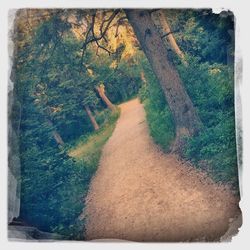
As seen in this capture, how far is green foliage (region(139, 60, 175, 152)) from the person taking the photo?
505 centimetres

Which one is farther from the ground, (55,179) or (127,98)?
(127,98)

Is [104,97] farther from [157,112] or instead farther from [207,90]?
[207,90]

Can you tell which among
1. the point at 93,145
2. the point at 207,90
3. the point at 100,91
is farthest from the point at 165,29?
the point at 93,145

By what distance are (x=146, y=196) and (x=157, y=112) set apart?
2.87 feet

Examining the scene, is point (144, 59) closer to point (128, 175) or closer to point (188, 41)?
point (188, 41)

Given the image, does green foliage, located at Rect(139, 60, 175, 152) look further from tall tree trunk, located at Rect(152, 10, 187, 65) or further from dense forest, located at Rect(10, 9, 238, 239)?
tall tree trunk, located at Rect(152, 10, 187, 65)

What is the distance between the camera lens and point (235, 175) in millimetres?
4953

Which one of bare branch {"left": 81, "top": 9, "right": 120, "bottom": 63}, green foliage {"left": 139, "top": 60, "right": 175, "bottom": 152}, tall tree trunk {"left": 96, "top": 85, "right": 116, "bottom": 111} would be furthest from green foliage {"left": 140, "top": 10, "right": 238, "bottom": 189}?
bare branch {"left": 81, "top": 9, "right": 120, "bottom": 63}

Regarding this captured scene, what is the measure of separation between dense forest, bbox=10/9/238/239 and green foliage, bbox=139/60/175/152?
0.4 inches

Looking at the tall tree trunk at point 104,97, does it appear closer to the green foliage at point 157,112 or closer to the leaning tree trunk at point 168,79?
the green foliage at point 157,112

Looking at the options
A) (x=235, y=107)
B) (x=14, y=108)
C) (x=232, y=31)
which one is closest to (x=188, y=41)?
(x=232, y=31)

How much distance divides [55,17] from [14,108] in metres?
1.03

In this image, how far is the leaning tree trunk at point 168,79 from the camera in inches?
199

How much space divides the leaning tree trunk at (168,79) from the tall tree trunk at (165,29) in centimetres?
6
